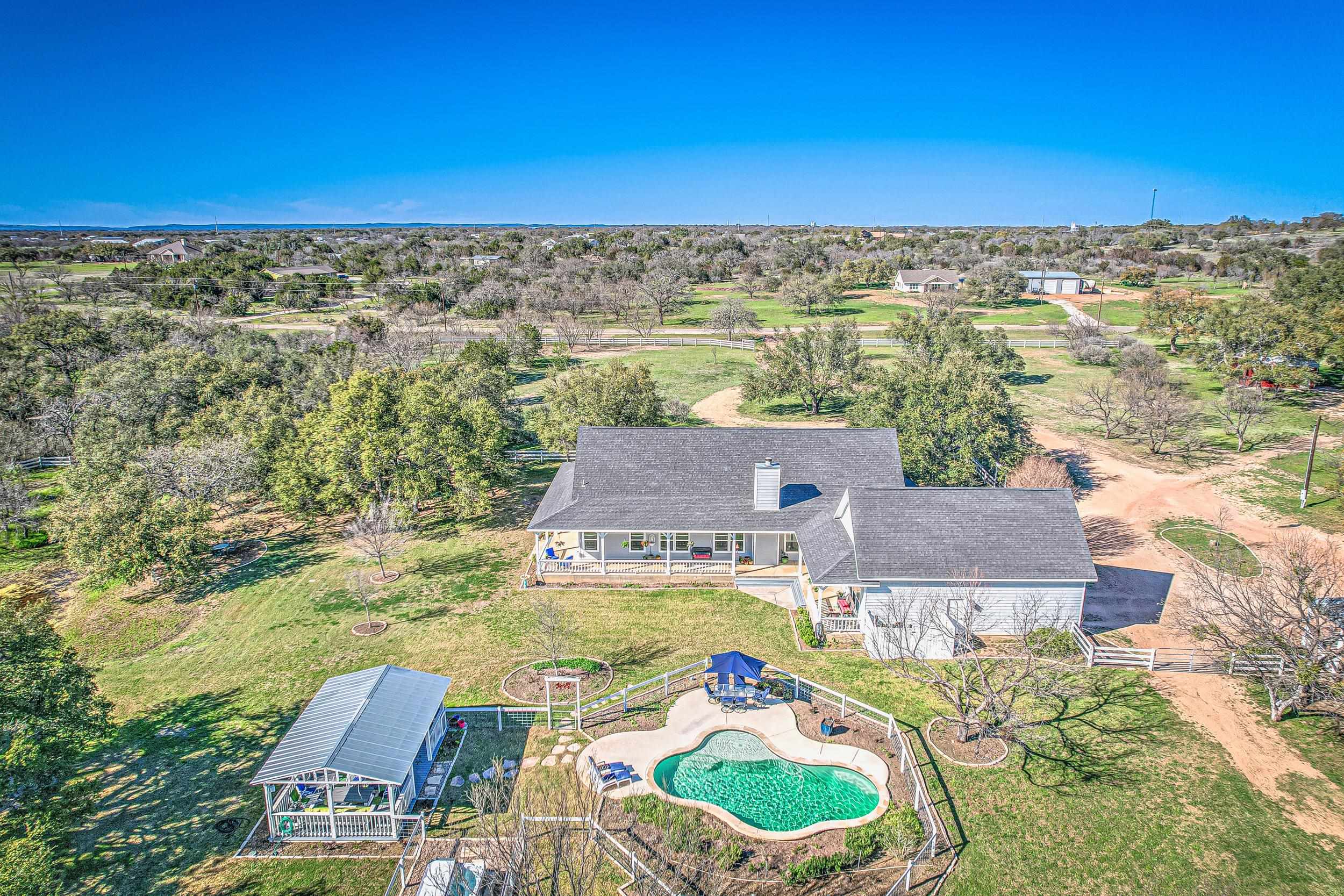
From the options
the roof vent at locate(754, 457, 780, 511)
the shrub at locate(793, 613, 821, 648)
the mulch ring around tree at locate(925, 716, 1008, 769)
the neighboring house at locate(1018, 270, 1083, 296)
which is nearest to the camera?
the mulch ring around tree at locate(925, 716, 1008, 769)

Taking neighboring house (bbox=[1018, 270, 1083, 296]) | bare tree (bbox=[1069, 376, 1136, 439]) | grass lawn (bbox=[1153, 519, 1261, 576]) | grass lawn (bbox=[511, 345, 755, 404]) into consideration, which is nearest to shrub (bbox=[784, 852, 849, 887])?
grass lawn (bbox=[1153, 519, 1261, 576])

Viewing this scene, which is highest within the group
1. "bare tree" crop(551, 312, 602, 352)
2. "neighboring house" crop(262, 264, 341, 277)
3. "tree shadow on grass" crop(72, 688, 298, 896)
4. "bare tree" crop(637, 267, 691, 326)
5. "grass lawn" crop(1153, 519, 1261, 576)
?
"neighboring house" crop(262, 264, 341, 277)

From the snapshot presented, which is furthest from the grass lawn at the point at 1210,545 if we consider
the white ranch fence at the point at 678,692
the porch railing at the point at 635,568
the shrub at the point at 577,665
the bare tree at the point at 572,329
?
the bare tree at the point at 572,329

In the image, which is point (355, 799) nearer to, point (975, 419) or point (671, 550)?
point (671, 550)

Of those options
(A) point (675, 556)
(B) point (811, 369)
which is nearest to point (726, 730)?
(A) point (675, 556)

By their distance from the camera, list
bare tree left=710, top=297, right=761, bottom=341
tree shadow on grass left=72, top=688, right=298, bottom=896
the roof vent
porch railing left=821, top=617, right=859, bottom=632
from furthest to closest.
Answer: bare tree left=710, top=297, right=761, bottom=341 < the roof vent < porch railing left=821, top=617, right=859, bottom=632 < tree shadow on grass left=72, top=688, right=298, bottom=896

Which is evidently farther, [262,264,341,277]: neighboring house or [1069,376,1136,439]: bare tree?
[262,264,341,277]: neighboring house

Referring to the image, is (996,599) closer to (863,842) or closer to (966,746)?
(966,746)

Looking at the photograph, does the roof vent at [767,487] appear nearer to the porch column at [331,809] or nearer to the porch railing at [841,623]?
the porch railing at [841,623]

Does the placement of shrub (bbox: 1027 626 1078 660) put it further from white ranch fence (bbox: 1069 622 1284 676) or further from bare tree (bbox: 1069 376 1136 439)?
bare tree (bbox: 1069 376 1136 439)
